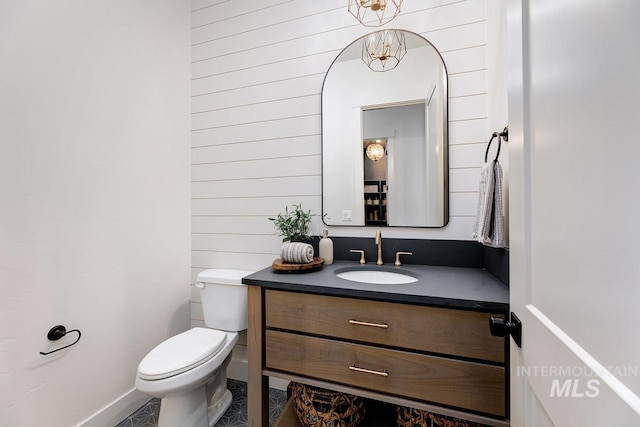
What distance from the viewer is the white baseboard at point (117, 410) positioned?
1.47 m

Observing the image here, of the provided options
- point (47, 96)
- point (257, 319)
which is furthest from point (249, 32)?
point (257, 319)

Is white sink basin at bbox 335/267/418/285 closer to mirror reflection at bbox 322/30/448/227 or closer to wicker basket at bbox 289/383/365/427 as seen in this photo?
mirror reflection at bbox 322/30/448/227

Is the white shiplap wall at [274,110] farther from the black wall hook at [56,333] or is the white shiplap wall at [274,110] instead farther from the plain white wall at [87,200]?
the black wall hook at [56,333]

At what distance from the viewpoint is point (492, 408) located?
97 centimetres

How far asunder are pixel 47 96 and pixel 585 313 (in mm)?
2023

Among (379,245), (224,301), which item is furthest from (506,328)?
(224,301)

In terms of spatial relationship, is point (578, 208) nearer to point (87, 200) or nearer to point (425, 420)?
point (425, 420)

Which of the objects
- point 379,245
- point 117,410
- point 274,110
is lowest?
point 117,410

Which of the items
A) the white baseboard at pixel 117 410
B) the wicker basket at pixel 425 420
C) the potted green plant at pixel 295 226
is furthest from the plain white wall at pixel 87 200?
the wicker basket at pixel 425 420

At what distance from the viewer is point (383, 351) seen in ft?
3.60

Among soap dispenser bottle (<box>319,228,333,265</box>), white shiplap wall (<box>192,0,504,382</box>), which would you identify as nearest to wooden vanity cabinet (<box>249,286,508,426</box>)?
soap dispenser bottle (<box>319,228,333,265</box>)

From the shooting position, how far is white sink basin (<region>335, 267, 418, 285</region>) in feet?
4.83

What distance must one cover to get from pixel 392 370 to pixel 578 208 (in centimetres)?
91

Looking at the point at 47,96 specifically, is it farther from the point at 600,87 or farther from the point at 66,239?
the point at 600,87
